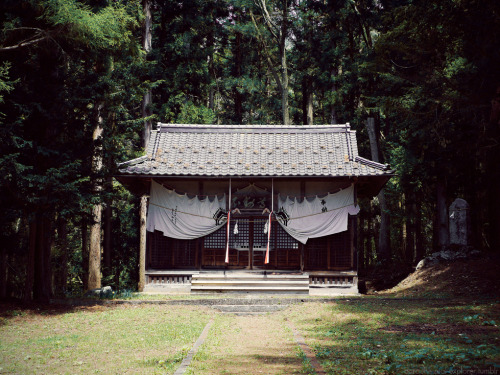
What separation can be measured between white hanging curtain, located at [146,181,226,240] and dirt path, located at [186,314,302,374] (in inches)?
205

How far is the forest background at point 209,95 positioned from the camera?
10.5 metres

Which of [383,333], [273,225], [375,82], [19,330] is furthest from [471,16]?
[375,82]

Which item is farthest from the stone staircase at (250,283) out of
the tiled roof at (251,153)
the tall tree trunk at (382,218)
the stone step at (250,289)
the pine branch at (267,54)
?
the pine branch at (267,54)

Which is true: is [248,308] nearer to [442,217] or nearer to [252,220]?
[252,220]

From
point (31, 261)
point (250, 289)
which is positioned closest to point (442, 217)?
point (250, 289)

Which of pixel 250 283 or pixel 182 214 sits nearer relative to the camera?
pixel 250 283

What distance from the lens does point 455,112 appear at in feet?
50.3

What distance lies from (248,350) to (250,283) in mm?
7926

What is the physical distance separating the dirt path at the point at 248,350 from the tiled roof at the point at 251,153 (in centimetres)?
617

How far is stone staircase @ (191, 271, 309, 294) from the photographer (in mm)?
14695

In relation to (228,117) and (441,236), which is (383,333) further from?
(228,117)

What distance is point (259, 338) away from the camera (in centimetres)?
815

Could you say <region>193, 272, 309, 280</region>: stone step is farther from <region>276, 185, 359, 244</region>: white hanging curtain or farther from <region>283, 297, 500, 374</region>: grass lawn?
<region>283, 297, 500, 374</region>: grass lawn

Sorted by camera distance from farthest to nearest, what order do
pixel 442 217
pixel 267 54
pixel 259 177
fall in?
pixel 267 54, pixel 442 217, pixel 259 177
